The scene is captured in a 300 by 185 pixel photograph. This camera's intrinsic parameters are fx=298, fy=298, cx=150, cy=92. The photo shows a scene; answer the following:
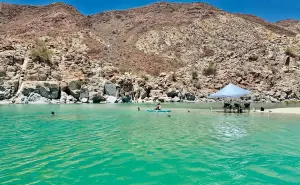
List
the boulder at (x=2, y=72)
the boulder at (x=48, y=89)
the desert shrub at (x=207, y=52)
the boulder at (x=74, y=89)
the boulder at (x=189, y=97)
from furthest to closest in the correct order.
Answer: the desert shrub at (x=207, y=52)
the boulder at (x=189, y=97)
the boulder at (x=74, y=89)
the boulder at (x=2, y=72)
the boulder at (x=48, y=89)

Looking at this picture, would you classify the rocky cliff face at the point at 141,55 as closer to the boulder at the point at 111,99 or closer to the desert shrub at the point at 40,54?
the desert shrub at the point at 40,54

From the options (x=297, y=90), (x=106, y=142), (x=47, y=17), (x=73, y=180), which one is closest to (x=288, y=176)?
(x=73, y=180)

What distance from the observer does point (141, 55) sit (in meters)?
90.4

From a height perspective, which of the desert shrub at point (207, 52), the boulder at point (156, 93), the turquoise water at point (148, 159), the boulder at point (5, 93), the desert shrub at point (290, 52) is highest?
the desert shrub at point (207, 52)

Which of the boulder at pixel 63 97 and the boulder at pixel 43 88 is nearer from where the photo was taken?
the boulder at pixel 43 88

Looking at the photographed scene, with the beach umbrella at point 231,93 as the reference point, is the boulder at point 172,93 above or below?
above

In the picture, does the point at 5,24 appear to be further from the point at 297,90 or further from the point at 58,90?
the point at 297,90

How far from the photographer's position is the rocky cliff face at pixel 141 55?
54812 millimetres

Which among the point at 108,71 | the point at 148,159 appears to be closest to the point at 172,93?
the point at 108,71

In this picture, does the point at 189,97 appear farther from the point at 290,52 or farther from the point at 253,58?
the point at 290,52

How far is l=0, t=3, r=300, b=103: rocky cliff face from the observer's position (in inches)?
2158

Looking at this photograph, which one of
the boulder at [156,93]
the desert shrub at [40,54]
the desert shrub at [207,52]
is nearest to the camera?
the desert shrub at [40,54]

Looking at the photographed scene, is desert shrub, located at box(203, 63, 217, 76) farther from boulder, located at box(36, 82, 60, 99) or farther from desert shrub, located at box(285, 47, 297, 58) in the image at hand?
boulder, located at box(36, 82, 60, 99)

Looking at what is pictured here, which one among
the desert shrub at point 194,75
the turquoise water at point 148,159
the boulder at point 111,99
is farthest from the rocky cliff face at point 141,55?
the turquoise water at point 148,159
